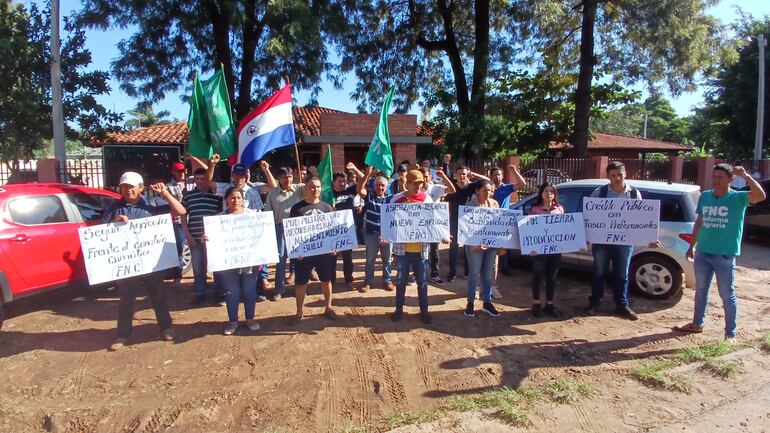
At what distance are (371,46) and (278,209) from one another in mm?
15258

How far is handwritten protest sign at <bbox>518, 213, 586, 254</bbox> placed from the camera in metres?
5.42

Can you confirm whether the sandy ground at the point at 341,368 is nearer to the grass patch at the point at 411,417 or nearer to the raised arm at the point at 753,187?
the grass patch at the point at 411,417

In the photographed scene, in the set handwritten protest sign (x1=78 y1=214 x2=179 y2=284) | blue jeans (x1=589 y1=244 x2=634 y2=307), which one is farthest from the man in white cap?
blue jeans (x1=589 y1=244 x2=634 y2=307)

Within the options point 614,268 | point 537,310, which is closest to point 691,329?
point 614,268

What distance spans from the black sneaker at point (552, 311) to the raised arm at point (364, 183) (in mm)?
2849

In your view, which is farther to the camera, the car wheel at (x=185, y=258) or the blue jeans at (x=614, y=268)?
the car wheel at (x=185, y=258)

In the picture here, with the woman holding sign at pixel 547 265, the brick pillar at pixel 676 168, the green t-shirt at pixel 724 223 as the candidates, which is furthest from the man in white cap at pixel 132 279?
the brick pillar at pixel 676 168

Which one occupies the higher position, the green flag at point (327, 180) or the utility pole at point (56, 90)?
the utility pole at point (56, 90)

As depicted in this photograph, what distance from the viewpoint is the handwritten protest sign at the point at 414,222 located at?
→ 16.9ft

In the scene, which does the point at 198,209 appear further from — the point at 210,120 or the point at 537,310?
the point at 537,310

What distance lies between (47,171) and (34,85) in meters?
2.20

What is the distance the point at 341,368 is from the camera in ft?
14.0

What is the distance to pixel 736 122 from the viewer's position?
89.5 ft

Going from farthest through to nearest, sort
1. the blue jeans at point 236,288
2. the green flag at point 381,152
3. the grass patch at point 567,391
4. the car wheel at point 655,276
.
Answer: the green flag at point 381,152, the car wheel at point 655,276, the blue jeans at point 236,288, the grass patch at point 567,391
